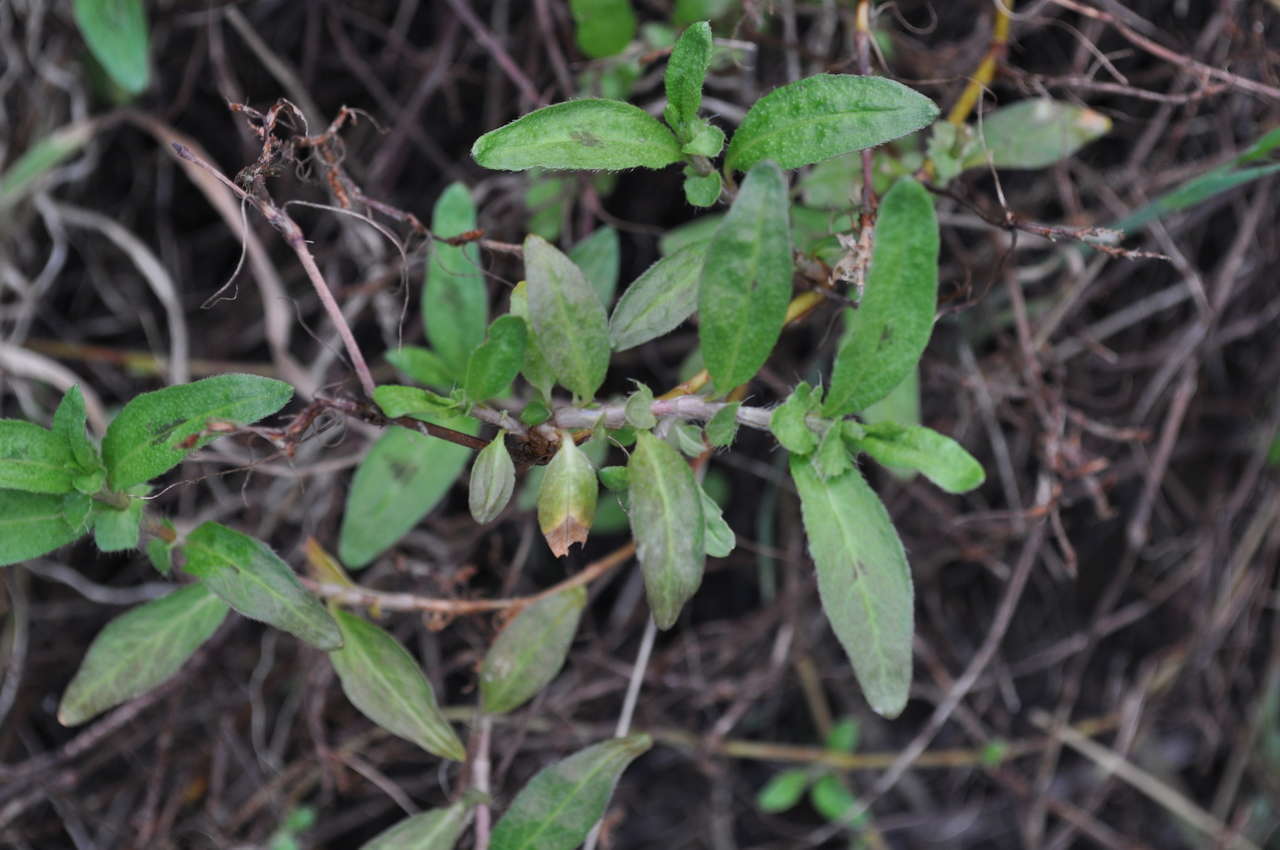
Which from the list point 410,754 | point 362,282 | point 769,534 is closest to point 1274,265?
point 769,534

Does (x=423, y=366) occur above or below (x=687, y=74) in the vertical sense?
below

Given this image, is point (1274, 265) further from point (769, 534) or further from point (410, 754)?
point (410, 754)

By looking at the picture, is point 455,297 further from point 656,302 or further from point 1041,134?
point 1041,134

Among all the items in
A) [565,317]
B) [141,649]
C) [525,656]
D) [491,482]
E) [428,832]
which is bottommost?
[428,832]

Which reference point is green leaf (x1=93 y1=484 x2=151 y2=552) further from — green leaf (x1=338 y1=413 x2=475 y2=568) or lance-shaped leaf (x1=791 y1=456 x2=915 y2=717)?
lance-shaped leaf (x1=791 y1=456 x2=915 y2=717)

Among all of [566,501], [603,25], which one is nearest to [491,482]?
[566,501]

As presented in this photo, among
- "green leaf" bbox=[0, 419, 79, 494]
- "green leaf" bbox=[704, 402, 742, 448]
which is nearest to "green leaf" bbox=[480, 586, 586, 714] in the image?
"green leaf" bbox=[704, 402, 742, 448]

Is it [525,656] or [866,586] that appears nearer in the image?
[866,586]
